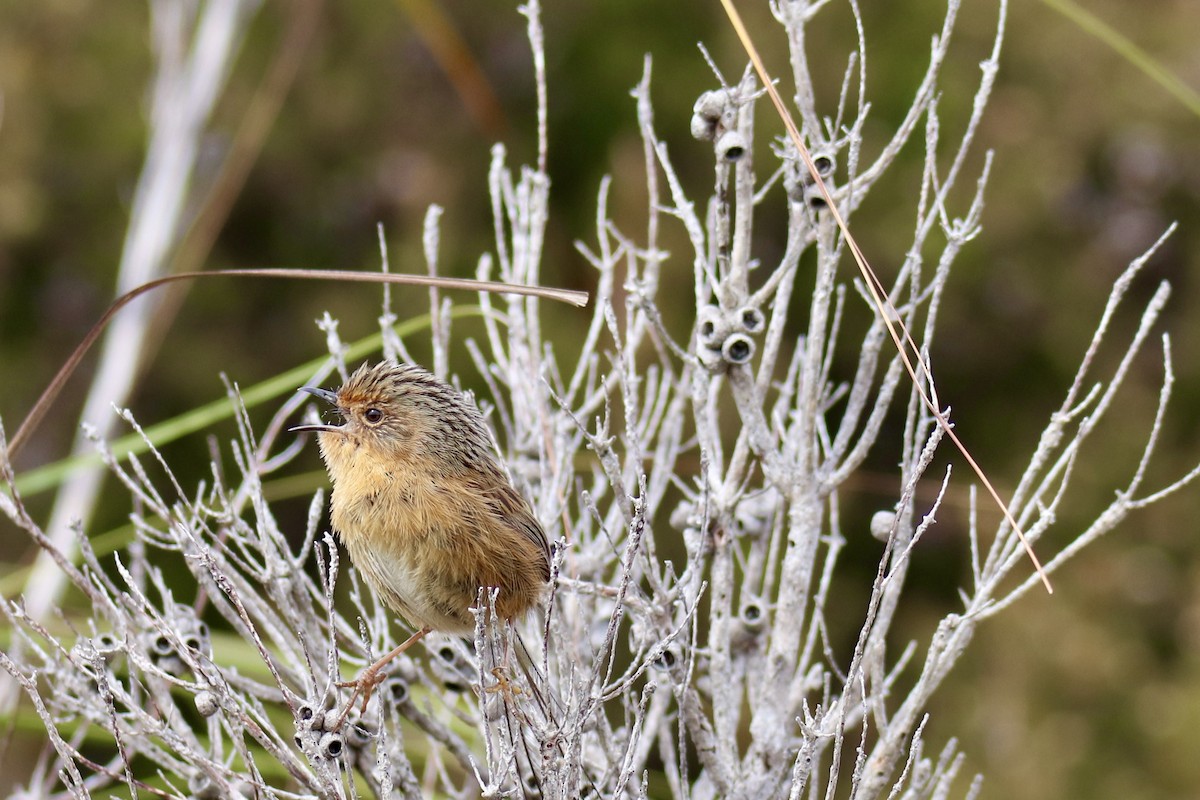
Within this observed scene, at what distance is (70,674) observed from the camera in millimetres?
2889

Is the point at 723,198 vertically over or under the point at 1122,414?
over

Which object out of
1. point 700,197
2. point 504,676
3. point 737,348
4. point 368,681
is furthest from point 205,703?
point 700,197

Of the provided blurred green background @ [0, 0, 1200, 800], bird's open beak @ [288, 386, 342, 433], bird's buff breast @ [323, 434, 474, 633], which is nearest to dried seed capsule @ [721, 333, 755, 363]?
bird's buff breast @ [323, 434, 474, 633]

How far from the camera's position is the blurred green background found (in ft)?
30.0

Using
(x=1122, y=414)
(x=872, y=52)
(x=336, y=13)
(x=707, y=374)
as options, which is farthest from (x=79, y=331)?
(x=707, y=374)

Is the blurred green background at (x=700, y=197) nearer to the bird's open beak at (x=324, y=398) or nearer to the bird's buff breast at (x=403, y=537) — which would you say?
the bird's open beak at (x=324, y=398)

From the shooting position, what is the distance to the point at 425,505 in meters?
3.02

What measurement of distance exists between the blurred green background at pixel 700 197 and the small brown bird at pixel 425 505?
555cm

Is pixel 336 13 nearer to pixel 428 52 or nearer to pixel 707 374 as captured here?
pixel 428 52

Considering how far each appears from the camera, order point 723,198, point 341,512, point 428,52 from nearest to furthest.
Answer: point 723,198
point 341,512
point 428,52

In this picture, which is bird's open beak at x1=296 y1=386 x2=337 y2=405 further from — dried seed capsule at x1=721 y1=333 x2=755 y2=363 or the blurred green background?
the blurred green background

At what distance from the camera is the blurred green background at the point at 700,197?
30.0 ft

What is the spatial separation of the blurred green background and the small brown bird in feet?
18.2

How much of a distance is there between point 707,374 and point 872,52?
736 centimetres
